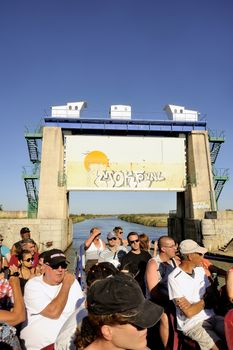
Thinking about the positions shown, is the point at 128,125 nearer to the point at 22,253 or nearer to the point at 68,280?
the point at 22,253

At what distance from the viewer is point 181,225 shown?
27.6 meters

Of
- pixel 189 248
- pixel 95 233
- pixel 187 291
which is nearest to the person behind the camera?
pixel 187 291

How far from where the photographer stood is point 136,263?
5590 mm

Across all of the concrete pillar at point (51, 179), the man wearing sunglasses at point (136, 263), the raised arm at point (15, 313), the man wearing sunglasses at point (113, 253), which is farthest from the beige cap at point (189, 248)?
the concrete pillar at point (51, 179)

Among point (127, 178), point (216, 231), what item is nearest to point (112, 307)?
point (216, 231)

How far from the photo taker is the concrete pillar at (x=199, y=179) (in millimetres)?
24453

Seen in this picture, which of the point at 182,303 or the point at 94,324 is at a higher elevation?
the point at 94,324

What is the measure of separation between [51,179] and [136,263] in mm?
18950

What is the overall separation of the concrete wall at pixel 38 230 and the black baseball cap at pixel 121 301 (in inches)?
787

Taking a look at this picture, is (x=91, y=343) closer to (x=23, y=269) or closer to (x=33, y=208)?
(x=23, y=269)

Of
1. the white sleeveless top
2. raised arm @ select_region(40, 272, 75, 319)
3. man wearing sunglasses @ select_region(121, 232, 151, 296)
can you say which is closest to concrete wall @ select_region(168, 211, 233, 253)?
the white sleeveless top

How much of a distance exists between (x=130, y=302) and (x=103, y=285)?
18cm

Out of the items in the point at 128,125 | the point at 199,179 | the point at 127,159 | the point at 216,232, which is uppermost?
the point at 128,125

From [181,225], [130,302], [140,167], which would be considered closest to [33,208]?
[140,167]
